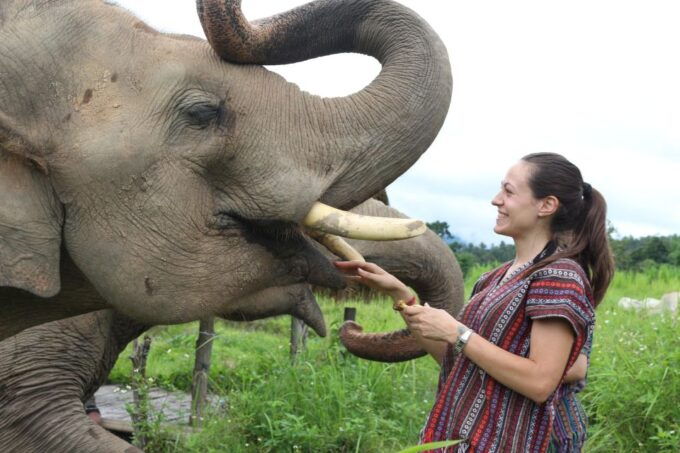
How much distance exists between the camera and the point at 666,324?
5551 mm

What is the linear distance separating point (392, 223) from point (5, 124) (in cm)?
92

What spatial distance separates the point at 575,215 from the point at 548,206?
10 centimetres

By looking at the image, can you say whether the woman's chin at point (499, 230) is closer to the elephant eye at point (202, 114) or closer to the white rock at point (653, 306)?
the elephant eye at point (202, 114)

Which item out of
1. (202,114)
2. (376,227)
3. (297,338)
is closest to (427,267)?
(376,227)

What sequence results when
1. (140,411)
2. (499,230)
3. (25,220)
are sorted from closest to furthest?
(25,220), (499,230), (140,411)

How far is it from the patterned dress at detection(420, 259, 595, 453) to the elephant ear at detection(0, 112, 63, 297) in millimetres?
1130

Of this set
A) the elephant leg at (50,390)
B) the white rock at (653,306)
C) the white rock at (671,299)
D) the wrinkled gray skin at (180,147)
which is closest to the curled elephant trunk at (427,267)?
the elephant leg at (50,390)

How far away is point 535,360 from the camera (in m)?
2.40

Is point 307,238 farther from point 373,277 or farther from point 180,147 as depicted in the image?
point 180,147

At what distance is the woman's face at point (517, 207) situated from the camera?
8.59 feet

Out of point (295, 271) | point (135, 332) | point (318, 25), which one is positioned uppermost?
point (318, 25)

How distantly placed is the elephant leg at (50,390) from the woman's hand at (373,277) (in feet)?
4.96

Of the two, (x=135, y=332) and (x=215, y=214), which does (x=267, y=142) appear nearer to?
(x=215, y=214)

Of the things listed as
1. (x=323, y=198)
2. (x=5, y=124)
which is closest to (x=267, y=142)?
(x=323, y=198)
